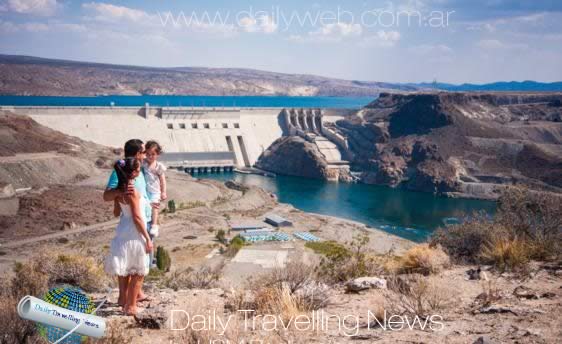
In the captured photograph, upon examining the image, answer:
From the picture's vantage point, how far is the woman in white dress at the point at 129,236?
5258mm

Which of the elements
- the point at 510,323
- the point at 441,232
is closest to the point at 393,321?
the point at 510,323

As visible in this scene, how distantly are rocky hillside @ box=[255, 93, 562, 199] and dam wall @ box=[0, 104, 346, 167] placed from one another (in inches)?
383

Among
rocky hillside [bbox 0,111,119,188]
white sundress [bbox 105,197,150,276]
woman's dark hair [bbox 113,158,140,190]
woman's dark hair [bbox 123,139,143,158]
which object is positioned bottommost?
rocky hillside [bbox 0,111,119,188]

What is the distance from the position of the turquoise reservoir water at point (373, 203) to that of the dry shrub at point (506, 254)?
26.4 m

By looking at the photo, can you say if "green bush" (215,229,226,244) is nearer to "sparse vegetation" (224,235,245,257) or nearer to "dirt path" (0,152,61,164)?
"sparse vegetation" (224,235,245,257)

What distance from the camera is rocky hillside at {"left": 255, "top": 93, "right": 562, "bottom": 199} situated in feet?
176

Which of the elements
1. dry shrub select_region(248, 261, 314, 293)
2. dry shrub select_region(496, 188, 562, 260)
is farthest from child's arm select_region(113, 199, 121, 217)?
dry shrub select_region(496, 188, 562, 260)

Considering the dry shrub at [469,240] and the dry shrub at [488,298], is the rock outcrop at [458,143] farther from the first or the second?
the dry shrub at [488,298]

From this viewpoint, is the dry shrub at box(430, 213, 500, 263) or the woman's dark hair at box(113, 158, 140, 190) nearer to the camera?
the woman's dark hair at box(113, 158, 140, 190)

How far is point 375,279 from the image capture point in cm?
744

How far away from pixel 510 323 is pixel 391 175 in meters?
53.2

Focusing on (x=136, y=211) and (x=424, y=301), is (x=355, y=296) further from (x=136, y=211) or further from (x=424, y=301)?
(x=136, y=211)

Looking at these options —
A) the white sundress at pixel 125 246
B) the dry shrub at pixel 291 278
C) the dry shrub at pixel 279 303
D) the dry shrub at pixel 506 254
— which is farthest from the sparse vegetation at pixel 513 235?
the white sundress at pixel 125 246

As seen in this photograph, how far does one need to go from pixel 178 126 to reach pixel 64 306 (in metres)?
59.4
